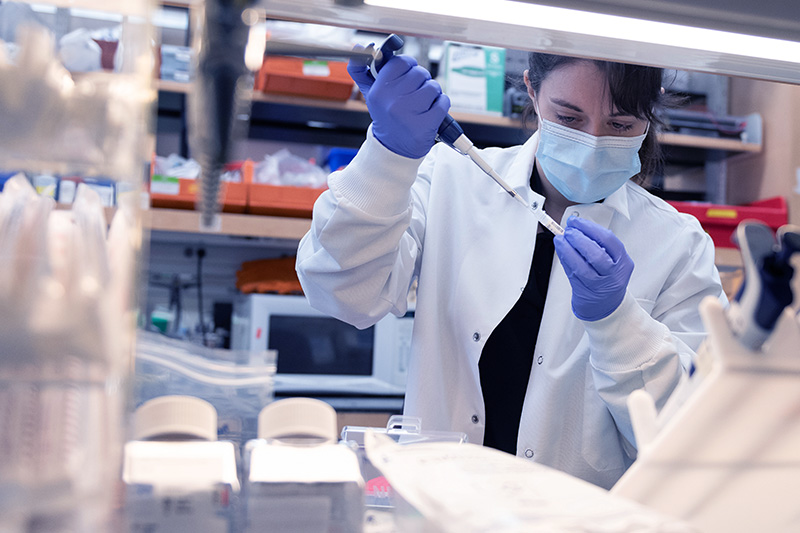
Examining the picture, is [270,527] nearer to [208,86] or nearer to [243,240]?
[208,86]

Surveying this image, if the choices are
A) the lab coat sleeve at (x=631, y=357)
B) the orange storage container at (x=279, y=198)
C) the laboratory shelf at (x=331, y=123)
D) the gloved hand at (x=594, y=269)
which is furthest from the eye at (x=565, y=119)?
the laboratory shelf at (x=331, y=123)

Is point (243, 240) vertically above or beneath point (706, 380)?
beneath

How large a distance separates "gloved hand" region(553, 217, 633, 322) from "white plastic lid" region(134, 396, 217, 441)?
0.71 metres

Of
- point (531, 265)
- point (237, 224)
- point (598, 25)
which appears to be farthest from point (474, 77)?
point (598, 25)

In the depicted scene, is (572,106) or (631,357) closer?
(631,357)

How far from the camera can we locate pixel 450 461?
61 centimetres

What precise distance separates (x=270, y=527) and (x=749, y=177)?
10.4 feet

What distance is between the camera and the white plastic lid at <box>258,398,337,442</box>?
2.01 ft

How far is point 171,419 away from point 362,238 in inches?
25.2

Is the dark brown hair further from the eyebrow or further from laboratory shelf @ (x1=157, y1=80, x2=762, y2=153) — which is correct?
laboratory shelf @ (x1=157, y1=80, x2=762, y2=153)

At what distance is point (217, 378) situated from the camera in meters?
0.73

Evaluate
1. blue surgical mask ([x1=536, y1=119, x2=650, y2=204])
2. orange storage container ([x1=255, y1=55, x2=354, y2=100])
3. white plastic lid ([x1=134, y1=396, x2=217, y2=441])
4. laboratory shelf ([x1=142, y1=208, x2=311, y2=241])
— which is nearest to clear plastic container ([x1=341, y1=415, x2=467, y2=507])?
white plastic lid ([x1=134, y1=396, x2=217, y2=441])

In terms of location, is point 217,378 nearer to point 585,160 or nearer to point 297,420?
point 297,420

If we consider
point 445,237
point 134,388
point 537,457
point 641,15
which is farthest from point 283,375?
point 641,15
